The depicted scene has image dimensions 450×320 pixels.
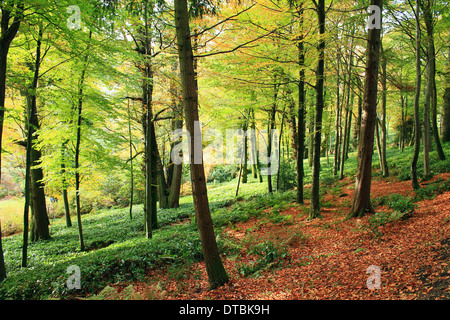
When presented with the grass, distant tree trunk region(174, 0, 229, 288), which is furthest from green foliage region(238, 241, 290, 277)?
distant tree trunk region(174, 0, 229, 288)

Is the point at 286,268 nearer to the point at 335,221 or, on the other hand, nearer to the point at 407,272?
the point at 407,272

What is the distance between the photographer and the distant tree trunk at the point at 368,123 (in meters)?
Answer: 5.65

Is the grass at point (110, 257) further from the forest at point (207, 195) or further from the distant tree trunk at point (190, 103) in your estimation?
the distant tree trunk at point (190, 103)

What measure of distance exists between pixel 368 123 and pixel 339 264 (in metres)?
3.68

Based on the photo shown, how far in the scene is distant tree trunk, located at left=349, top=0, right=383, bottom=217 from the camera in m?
5.65

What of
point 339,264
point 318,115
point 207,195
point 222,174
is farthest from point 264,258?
point 222,174

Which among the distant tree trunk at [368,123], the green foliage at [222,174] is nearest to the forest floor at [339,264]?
the distant tree trunk at [368,123]

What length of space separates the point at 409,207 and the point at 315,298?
159 inches

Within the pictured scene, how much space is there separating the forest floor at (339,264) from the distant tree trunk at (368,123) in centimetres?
52

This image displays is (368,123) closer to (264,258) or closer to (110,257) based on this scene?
(264,258)

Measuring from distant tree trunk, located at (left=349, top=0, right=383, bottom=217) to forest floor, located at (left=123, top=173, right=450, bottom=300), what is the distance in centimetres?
52

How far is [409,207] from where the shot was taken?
18.3 feet

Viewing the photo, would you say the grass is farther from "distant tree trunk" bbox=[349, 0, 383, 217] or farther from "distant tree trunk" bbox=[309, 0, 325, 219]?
"distant tree trunk" bbox=[309, 0, 325, 219]
